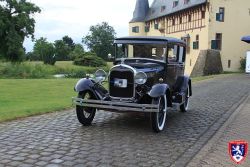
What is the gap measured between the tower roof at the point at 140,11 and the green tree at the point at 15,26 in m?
16.3

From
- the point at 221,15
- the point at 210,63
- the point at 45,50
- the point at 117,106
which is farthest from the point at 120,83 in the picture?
the point at 45,50

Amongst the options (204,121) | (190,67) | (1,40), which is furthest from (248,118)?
(1,40)

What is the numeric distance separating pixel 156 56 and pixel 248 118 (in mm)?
3344

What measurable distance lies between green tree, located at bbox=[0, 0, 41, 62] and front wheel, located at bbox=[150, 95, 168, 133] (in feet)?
151

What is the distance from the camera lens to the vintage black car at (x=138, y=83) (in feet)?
30.1

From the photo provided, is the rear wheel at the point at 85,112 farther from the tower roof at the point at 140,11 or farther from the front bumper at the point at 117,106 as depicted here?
the tower roof at the point at 140,11

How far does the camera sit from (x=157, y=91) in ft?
30.1

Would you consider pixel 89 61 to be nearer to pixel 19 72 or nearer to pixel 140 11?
Result: pixel 140 11

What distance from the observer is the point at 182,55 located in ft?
39.9

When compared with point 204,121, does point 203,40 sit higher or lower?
higher

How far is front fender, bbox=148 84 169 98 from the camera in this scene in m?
9.06

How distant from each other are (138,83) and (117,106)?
0.76 meters

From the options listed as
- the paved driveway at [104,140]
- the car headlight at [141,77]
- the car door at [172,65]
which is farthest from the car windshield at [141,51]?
the paved driveway at [104,140]

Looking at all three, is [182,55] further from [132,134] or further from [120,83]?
[132,134]
